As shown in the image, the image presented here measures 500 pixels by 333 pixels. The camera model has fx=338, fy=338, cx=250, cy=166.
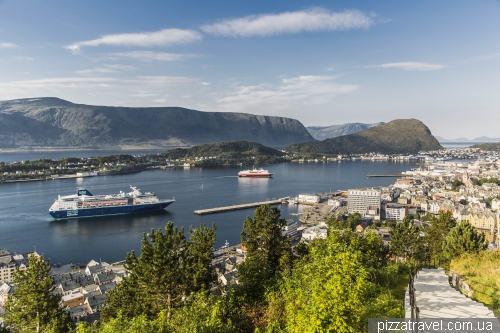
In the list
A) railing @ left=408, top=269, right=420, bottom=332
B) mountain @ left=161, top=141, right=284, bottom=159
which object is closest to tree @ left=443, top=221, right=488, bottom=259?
railing @ left=408, top=269, right=420, bottom=332

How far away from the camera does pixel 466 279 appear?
2697 millimetres

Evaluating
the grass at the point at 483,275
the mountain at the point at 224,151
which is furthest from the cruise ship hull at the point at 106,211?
the mountain at the point at 224,151

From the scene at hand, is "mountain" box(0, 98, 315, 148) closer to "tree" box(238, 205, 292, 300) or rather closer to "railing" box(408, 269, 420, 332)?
"tree" box(238, 205, 292, 300)

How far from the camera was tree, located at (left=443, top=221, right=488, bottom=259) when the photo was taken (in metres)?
3.93

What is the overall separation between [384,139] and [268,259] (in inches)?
2580

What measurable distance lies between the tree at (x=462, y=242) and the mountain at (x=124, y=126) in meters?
69.5

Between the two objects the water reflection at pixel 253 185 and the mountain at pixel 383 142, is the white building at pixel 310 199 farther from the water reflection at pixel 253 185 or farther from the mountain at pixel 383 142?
the mountain at pixel 383 142

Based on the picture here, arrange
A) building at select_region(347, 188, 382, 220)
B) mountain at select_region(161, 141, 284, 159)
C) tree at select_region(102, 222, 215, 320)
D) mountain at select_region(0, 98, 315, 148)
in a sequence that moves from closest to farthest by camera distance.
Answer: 1. tree at select_region(102, 222, 215, 320)
2. building at select_region(347, 188, 382, 220)
3. mountain at select_region(161, 141, 284, 159)
4. mountain at select_region(0, 98, 315, 148)

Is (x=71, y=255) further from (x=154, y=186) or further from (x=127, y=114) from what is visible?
(x=127, y=114)

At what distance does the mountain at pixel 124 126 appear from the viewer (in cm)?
6619

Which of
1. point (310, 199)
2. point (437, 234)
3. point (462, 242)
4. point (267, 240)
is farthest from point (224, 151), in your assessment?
point (462, 242)

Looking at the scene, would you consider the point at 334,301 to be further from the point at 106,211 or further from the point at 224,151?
the point at 224,151

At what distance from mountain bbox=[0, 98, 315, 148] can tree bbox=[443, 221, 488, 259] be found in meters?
69.5

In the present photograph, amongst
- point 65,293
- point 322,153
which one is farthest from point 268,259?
point 322,153
